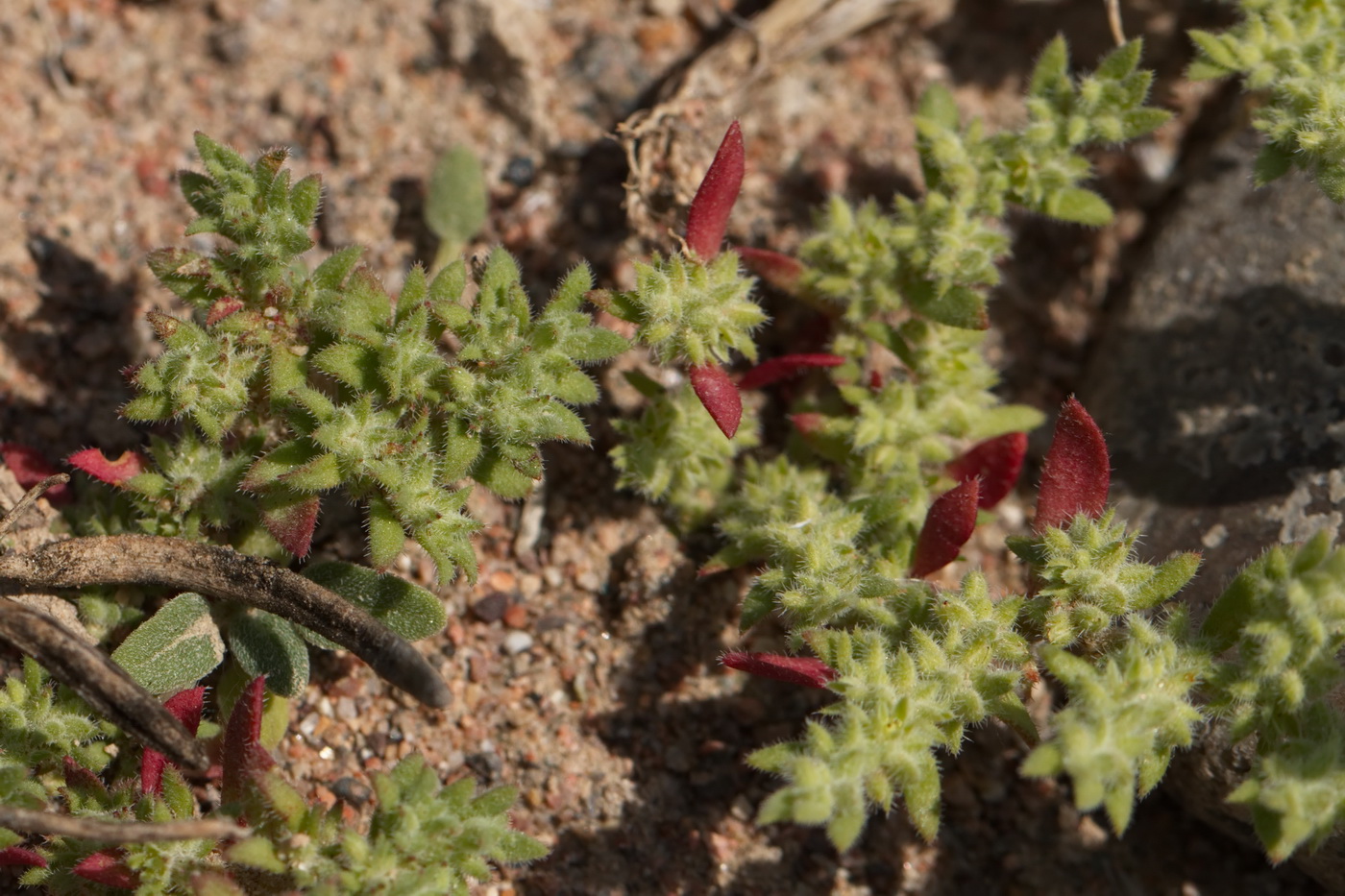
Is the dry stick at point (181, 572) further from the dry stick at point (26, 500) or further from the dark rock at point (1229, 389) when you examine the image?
the dark rock at point (1229, 389)

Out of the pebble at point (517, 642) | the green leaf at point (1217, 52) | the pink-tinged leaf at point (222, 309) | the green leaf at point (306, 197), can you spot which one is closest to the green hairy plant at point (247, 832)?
the pebble at point (517, 642)

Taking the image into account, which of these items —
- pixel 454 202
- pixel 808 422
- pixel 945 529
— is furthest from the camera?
pixel 454 202

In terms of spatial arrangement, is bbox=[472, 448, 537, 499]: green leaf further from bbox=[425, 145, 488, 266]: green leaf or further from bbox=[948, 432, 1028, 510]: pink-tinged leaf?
bbox=[948, 432, 1028, 510]: pink-tinged leaf

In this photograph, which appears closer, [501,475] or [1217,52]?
[501,475]

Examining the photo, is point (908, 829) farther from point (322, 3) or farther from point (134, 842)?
point (322, 3)

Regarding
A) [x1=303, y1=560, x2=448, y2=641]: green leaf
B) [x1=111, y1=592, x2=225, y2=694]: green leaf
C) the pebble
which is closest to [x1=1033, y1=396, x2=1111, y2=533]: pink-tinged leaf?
the pebble

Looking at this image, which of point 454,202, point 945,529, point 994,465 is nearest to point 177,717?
point 454,202

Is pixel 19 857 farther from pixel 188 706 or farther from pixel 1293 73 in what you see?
pixel 1293 73
